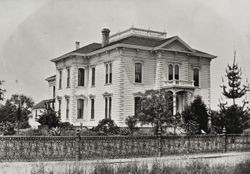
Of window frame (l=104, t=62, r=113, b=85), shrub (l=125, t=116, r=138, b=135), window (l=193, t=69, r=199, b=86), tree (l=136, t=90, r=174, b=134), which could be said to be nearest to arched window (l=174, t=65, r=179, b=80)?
window (l=193, t=69, r=199, b=86)

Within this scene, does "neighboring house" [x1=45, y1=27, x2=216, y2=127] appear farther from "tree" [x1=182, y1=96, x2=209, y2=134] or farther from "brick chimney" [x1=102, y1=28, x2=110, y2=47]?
"tree" [x1=182, y1=96, x2=209, y2=134]

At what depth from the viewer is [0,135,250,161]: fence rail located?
1395 cm

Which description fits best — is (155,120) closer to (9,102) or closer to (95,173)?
(95,173)

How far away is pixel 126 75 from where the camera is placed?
3278 centimetres

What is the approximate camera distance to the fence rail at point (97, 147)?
13948 mm

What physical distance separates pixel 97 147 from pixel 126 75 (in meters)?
18.1

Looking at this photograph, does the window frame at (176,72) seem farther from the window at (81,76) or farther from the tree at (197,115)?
the window at (81,76)

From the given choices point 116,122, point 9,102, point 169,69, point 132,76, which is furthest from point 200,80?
point 9,102

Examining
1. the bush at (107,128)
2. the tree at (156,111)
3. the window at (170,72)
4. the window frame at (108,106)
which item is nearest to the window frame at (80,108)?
the window frame at (108,106)

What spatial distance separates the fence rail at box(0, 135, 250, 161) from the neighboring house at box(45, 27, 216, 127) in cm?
1494

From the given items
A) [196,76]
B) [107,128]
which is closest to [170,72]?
[196,76]

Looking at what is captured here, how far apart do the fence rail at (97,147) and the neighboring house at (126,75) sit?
1494cm

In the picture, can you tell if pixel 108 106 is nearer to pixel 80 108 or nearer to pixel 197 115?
pixel 80 108

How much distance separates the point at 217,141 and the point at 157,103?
6400 millimetres
